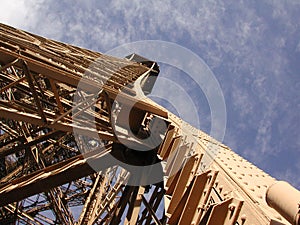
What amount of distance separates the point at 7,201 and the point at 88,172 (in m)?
1.60

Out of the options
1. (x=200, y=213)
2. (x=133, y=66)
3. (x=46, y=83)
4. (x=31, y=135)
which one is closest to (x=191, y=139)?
(x=200, y=213)

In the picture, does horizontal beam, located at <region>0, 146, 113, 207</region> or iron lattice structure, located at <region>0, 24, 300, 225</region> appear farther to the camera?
horizontal beam, located at <region>0, 146, 113, 207</region>

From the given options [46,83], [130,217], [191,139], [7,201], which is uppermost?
[46,83]

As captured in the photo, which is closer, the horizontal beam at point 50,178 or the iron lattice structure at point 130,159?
the iron lattice structure at point 130,159

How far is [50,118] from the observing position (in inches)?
259

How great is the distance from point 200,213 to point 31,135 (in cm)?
789

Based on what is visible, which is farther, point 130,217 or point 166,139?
point 130,217

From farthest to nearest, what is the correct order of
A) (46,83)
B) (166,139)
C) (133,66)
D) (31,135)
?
(133,66) < (46,83) < (31,135) < (166,139)

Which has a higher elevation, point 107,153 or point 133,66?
point 133,66

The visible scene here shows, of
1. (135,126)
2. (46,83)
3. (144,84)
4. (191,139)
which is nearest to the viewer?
(191,139)

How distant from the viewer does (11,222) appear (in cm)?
1205

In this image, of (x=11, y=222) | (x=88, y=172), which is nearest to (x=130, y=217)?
(x=88, y=172)

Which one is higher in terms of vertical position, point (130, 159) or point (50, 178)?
point (130, 159)

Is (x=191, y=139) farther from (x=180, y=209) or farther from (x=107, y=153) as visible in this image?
(x=107, y=153)
